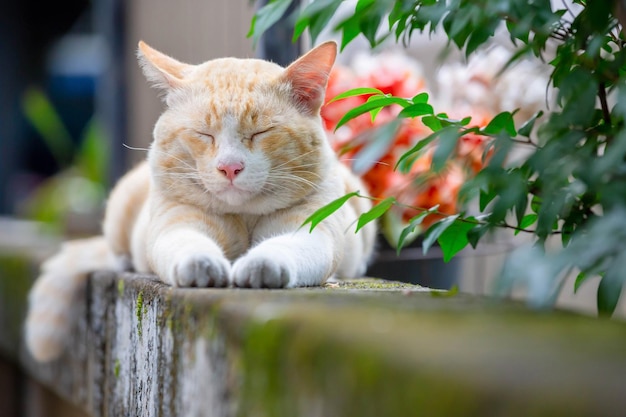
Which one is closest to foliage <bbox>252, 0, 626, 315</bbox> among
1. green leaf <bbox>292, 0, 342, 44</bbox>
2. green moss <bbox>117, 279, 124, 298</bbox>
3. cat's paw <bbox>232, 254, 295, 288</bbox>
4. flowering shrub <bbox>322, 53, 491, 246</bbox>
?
green leaf <bbox>292, 0, 342, 44</bbox>

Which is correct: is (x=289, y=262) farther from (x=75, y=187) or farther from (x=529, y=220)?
(x=75, y=187)

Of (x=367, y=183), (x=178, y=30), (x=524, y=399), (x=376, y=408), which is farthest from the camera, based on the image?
(x=178, y=30)

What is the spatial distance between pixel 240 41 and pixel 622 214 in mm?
2012

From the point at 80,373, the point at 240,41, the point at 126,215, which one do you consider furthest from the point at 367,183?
the point at 80,373

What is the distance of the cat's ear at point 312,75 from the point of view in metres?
1.64

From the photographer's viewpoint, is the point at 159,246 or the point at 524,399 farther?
the point at 159,246

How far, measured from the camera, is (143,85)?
3.57m

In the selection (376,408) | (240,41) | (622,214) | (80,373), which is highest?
(240,41)

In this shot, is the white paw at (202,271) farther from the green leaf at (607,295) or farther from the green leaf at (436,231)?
the green leaf at (607,295)

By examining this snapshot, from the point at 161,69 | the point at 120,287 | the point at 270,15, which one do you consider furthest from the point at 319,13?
the point at 120,287

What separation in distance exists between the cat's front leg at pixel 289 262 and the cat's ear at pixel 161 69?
0.41 metres

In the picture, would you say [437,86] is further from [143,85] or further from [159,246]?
[159,246]

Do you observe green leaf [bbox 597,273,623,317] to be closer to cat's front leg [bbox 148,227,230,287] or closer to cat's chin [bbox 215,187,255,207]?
cat's front leg [bbox 148,227,230,287]

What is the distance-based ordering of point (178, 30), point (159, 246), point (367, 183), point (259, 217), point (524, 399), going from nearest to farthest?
point (524, 399) < point (159, 246) < point (259, 217) < point (367, 183) < point (178, 30)
